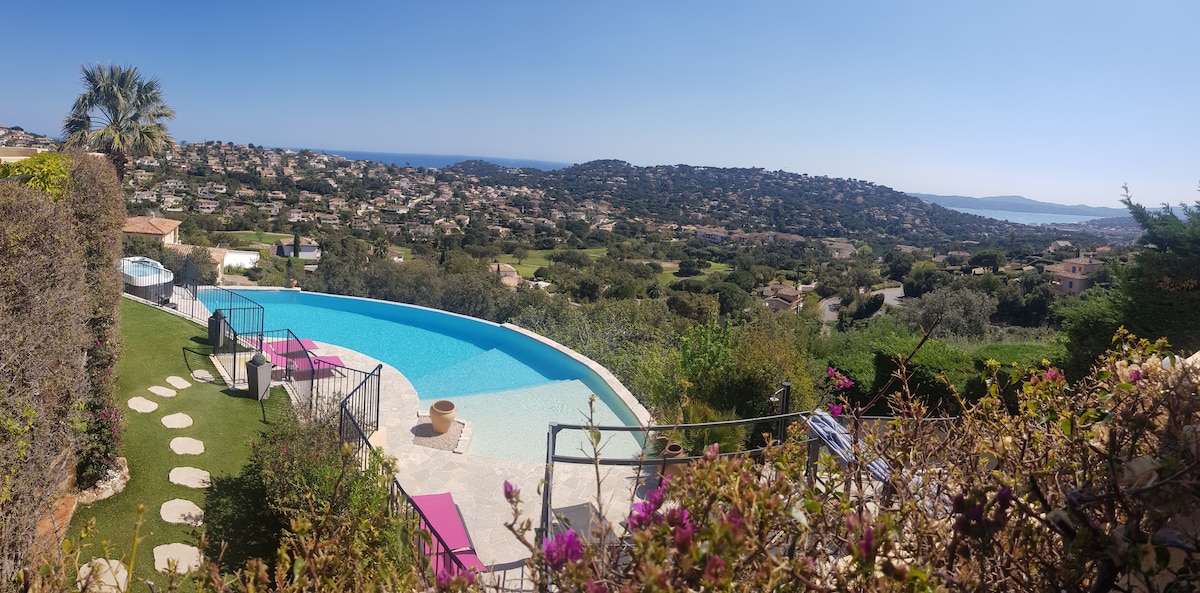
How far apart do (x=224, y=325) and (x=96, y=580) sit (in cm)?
957

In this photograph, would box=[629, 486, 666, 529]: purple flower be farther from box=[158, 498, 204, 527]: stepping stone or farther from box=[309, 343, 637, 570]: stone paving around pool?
box=[158, 498, 204, 527]: stepping stone

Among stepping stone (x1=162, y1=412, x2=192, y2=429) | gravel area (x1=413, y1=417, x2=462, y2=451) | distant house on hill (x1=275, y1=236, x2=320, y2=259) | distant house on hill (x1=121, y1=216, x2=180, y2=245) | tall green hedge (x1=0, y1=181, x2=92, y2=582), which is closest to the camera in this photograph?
tall green hedge (x1=0, y1=181, x2=92, y2=582)

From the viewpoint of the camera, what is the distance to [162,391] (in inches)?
299

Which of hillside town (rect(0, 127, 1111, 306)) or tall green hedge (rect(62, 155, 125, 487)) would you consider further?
hillside town (rect(0, 127, 1111, 306))

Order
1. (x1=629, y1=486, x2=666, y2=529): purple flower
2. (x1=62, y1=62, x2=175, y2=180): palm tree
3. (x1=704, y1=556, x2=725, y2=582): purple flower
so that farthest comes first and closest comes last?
1. (x1=62, y1=62, x2=175, y2=180): palm tree
2. (x1=629, y1=486, x2=666, y2=529): purple flower
3. (x1=704, y1=556, x2=725, y2=582): purple flower

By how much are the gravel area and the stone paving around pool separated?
0.10 meters

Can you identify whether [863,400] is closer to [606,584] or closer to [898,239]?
[606,584]

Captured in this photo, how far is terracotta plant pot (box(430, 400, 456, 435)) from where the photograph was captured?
26.9 feet

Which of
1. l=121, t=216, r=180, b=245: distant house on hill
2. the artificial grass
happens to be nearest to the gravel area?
the artificial grass

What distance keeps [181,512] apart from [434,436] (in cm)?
321

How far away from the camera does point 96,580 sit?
1650mm

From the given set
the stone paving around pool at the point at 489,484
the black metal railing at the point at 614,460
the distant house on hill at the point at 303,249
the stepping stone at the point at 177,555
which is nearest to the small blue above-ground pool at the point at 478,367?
the stone paving around pool at the point at 489,484

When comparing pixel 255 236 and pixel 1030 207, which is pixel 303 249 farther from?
pixel 1030 207

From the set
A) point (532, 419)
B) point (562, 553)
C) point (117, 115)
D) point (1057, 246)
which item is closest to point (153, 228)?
point (117, 115)
